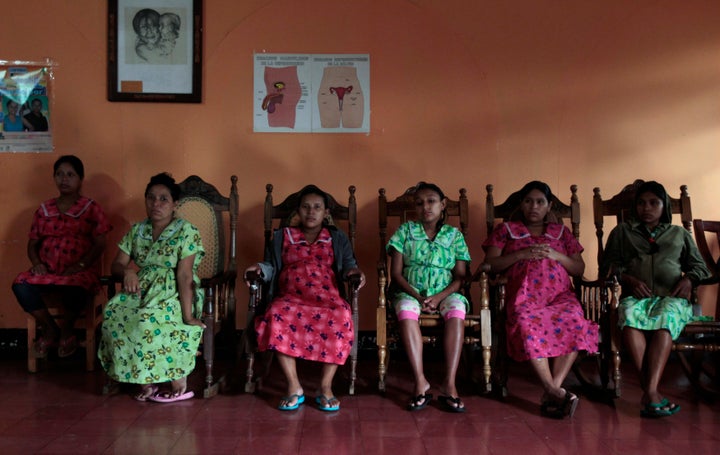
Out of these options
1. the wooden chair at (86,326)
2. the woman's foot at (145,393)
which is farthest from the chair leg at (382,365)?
the wooden chair at (86,326)

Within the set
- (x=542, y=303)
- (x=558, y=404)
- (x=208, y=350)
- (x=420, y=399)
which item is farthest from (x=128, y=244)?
(x=558, y=404)

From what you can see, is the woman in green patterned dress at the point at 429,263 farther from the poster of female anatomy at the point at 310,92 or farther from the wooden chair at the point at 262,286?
the poster of female anatomy at the point at 310,92

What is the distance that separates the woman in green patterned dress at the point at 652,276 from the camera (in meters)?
3.16

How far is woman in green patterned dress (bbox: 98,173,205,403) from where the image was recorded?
3.14 metres

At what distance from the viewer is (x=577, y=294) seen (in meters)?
3.65

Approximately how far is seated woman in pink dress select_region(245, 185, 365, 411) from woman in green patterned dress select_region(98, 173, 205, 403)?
0.38 meters

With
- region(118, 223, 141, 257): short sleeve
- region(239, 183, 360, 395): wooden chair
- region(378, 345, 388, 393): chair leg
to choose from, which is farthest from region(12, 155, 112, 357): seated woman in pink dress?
region(378, 345, 388, 393): chair leg

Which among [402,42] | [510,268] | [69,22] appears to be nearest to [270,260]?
[510,268]

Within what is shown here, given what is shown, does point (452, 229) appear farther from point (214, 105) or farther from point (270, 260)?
point (214, 105)

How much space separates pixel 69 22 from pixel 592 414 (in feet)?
13.5

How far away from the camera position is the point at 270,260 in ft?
11.9

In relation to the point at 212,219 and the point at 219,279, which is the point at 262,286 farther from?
the point at 212,219

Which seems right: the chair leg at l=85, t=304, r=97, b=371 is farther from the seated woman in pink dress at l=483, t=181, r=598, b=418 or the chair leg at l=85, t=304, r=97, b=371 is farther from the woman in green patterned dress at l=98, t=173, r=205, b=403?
the seated woman in pink dress at l=483, t=181, r=598, b=418

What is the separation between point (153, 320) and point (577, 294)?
2.44 metres
